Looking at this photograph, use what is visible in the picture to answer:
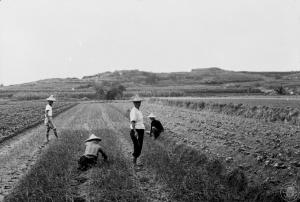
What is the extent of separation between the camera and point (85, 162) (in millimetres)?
11164

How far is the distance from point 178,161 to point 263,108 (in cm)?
717

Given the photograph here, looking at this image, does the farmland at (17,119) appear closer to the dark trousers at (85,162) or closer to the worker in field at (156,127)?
the worker in field at (156,127)

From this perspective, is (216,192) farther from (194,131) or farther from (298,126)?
(194,131)

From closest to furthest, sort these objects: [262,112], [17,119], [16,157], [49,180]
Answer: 1. [49,180]
2. [16,157]
3. [262,112]
4. [17,119]

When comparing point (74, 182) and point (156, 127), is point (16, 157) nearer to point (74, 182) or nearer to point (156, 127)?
point (74, 182)

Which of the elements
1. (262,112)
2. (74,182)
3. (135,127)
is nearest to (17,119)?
(262,112)

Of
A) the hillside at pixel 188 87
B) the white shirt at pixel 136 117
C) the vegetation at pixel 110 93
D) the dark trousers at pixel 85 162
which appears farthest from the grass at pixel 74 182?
the vegetation at pixel 110 93

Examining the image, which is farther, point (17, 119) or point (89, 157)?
point (17, 119)

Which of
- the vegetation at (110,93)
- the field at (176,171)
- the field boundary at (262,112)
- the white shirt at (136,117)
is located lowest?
the vegetation at (110,93)

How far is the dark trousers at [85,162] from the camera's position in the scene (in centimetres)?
1103

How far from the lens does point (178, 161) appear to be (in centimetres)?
1222

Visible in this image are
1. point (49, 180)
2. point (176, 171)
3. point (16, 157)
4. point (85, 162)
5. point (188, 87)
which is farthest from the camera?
point (188, 87)

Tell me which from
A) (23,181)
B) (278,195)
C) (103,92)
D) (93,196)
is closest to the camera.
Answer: (278,195)

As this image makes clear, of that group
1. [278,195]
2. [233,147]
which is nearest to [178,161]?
[233,147]
